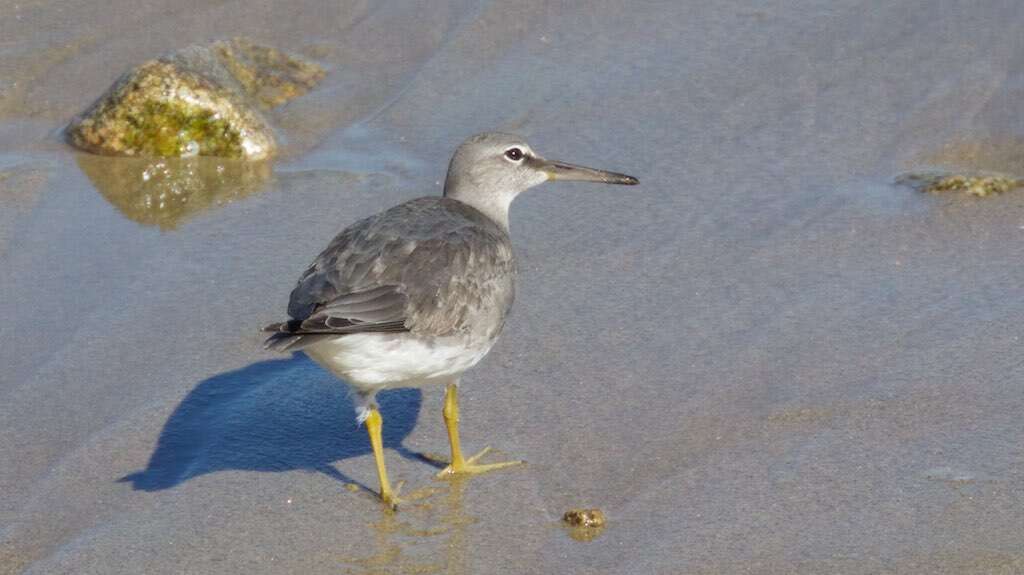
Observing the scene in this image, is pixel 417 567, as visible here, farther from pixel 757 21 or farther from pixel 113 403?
pixel 757 21

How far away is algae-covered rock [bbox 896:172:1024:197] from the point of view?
7297mm

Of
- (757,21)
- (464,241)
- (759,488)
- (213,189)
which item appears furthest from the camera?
(757,21)

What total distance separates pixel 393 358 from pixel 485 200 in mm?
1422

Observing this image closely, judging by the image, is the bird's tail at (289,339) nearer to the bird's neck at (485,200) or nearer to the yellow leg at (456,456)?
the yellow leg at (456,456)

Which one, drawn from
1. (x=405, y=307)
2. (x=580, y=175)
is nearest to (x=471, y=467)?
(x=405, y=307)

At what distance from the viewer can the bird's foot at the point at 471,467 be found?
5691 millimetres

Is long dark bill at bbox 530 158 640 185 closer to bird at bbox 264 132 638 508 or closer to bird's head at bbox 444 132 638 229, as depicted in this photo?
bird's head at bbox 444 132 638 229

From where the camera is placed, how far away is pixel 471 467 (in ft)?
18.7

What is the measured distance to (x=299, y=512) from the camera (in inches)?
214

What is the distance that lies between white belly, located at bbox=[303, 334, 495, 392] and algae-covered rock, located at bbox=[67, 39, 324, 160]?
3163 millimetres

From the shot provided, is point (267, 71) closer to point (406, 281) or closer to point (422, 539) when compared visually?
point (406, 281)

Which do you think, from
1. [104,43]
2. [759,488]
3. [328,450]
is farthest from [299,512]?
[104,43]

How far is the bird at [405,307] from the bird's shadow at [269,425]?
0.34 m

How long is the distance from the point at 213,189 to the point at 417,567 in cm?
362
